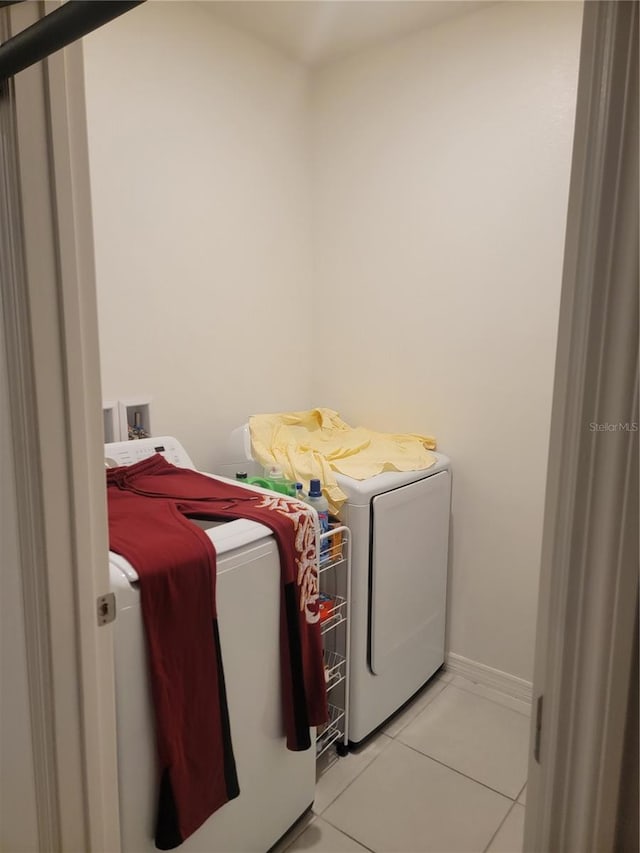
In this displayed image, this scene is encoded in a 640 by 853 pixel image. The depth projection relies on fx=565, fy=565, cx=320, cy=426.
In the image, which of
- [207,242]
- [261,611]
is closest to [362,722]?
[261,611]

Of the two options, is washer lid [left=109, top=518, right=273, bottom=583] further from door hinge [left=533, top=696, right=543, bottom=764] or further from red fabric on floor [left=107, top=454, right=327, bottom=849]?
door hinge [left=533, top=696, right=543, bottom=764]

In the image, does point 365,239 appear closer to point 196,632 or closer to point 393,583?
point 393,583

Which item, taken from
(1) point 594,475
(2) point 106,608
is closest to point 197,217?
(2) point 106,608

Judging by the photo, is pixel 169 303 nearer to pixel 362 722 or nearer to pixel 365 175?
pixel 365 175

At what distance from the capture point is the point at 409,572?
2129 mm

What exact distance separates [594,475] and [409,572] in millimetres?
1642

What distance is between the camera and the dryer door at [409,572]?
1.98m

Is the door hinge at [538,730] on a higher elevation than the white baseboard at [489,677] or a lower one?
higher

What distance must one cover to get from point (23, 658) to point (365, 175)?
2.22 meters

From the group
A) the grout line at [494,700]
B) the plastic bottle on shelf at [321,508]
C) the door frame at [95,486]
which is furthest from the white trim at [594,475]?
the grout line at [494,700]

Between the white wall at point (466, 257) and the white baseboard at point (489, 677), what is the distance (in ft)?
0.10

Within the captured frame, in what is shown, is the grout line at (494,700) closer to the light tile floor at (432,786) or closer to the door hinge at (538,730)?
the light tile floor at (432,786)

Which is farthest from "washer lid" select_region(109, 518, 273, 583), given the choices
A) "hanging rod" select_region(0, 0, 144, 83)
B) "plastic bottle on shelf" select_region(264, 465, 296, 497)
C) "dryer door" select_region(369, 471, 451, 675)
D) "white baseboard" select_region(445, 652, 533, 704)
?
"white baseboard" select_region(445, 652, 533, 704)

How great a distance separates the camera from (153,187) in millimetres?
2016
